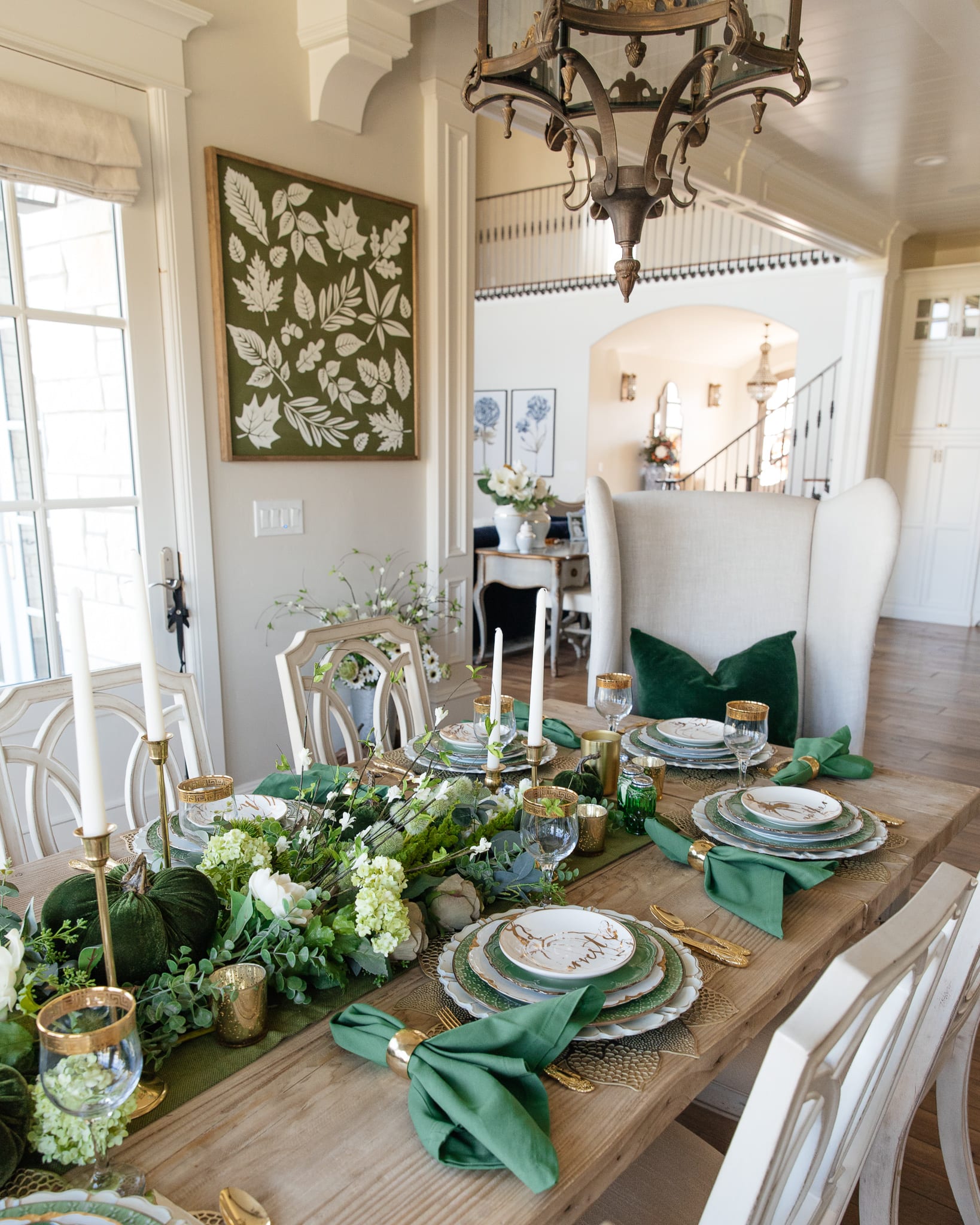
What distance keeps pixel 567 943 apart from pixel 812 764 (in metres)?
0.89

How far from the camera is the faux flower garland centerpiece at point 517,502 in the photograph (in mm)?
5551

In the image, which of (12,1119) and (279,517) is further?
(279,517)

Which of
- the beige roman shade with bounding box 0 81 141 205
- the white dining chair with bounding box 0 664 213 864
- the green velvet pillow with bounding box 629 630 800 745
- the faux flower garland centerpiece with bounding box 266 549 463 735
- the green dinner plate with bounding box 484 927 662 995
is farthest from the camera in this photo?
the faux flower garland centerpiece with bounding box 266 549 463 735

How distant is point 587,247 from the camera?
9023mm

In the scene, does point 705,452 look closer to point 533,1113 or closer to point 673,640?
point 673,640

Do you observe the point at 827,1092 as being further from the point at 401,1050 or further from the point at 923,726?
the point at 923,726

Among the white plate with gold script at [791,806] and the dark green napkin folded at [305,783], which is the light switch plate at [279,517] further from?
the white plate with gold script at [791,806]

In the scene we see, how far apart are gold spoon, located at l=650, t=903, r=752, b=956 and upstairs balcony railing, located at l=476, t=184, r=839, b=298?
7.50 m

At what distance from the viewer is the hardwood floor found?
172 centimetres

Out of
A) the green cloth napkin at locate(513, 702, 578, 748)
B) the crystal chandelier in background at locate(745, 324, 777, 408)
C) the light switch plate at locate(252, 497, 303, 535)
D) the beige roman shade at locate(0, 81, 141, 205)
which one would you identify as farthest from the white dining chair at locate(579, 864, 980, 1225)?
the crystal chandelier in background at locate(745, 324, 777, 408)

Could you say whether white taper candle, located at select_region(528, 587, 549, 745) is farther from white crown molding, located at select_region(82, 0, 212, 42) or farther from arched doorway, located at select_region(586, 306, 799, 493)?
arched doorway, located at select_region(586, 306, 799, 493)

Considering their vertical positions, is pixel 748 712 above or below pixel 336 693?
above

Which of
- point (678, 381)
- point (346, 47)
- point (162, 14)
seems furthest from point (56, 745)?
point (678, 381)

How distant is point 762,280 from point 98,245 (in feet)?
23.4
